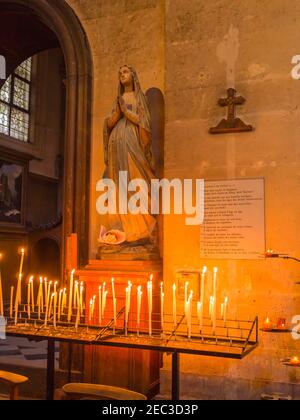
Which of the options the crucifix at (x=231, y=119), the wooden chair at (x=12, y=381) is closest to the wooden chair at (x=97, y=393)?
the wooden chair at (x=12, y=381)

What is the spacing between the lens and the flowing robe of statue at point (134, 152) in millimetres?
5062

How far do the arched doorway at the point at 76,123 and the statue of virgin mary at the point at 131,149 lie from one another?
0.72m

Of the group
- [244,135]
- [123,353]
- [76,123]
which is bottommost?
[123,353]

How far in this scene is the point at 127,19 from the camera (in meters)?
5.84

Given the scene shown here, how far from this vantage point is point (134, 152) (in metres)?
5.10

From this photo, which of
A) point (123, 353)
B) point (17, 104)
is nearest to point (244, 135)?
point (123, 353)

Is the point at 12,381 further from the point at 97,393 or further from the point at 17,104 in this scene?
the point at 17,104

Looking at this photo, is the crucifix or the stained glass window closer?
the crucifix

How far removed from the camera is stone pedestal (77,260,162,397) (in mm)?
4789

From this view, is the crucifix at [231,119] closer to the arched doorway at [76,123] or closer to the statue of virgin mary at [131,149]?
the statue of virgin mary at [131,149]

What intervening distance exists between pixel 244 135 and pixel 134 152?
116 cm

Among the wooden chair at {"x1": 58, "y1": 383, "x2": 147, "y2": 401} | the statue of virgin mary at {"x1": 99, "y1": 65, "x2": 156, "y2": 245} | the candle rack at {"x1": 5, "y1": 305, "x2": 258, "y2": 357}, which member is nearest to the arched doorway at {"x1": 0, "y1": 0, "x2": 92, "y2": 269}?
the statue of virgin mary at {"x1": 99, "y1": 65, "x2": 156, "y2": 245}

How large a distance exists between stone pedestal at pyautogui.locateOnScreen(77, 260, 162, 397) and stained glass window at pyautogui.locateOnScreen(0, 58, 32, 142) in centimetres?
867

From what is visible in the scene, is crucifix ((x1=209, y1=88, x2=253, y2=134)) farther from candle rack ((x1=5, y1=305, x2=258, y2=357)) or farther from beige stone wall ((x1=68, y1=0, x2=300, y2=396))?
candle rack ((x1=5, y1=305, x2=258, y2=357))
